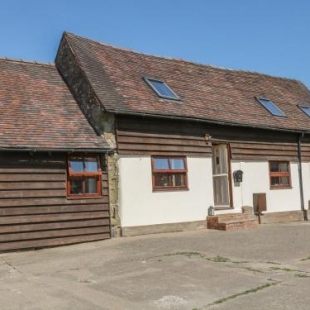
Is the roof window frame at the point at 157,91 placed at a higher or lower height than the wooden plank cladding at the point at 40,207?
higher

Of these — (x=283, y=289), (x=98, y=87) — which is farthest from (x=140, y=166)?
(x=283, y=289)

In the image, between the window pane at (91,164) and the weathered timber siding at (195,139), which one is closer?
the window pane at (91,164)

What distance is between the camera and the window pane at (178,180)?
1429 cm

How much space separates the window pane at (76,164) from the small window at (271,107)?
9196 millimetres

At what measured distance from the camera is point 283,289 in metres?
6.50

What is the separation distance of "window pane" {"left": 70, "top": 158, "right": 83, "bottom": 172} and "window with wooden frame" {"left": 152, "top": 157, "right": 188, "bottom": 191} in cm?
242

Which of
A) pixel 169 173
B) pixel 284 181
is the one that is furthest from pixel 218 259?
pixel 284 181

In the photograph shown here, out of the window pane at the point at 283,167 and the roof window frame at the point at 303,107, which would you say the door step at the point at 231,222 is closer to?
the window pane at the point at 283,167

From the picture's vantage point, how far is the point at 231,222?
14391 millimetres

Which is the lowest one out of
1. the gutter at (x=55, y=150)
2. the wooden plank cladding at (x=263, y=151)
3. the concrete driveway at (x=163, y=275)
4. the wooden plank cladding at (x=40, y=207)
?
the concrete driveway at (x=163, y=275)

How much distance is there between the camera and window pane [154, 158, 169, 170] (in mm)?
13939

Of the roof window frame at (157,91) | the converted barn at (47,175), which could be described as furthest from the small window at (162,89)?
the converted barn at (47,175)

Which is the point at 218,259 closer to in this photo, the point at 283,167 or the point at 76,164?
the point at 76,164

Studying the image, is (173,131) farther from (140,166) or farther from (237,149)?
(237,149)
